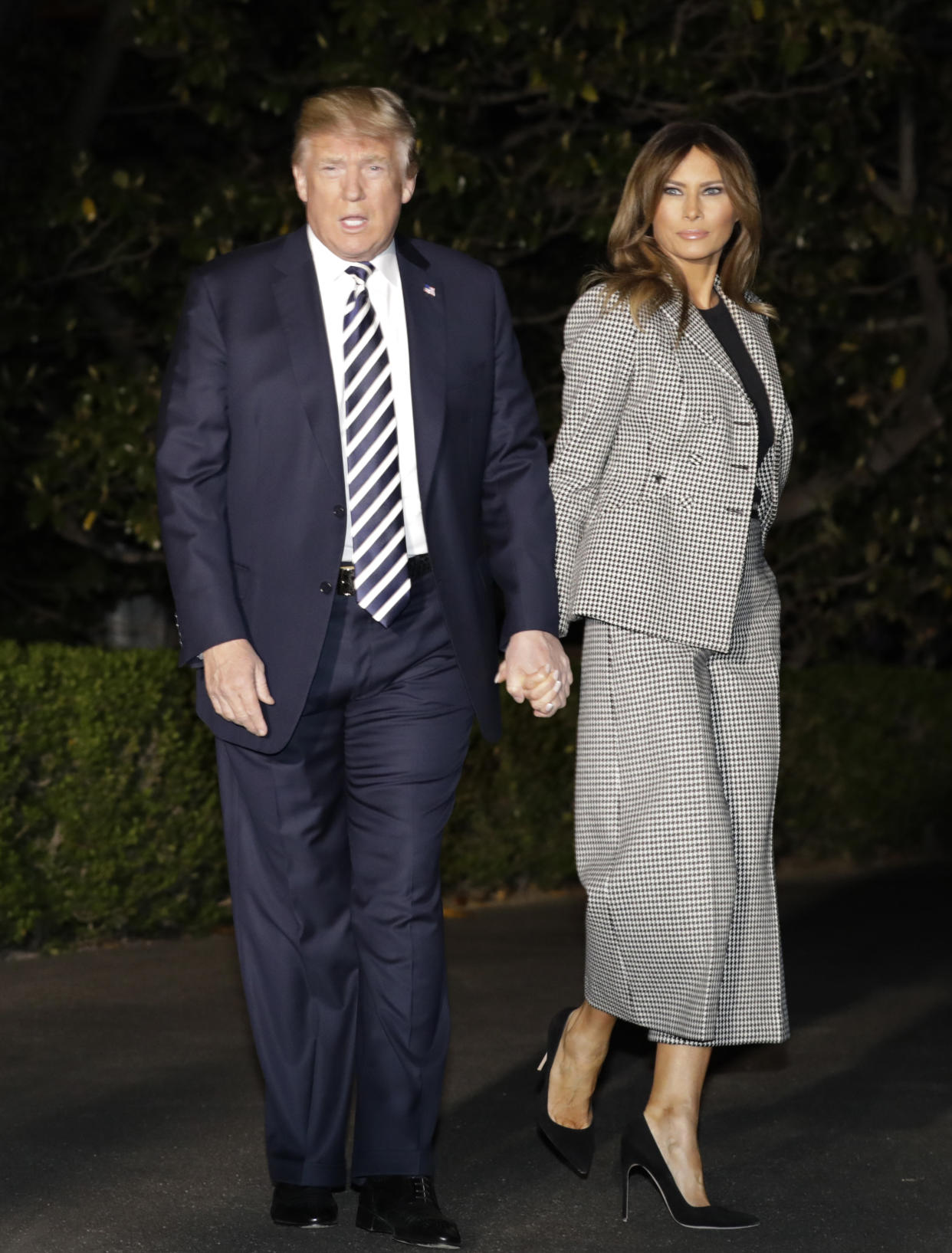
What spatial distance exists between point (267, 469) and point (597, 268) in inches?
45.2

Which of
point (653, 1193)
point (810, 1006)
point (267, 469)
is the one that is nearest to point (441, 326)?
point (267, 469)

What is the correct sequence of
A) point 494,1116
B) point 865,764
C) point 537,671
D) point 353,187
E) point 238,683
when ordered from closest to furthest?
point 238,683 < point 353,187 < point 537,671 < point 494,1116 < point 865,764

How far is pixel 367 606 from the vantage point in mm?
3955

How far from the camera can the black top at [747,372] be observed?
14.9 ft

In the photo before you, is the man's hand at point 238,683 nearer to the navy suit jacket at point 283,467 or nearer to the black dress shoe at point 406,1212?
the navy suit jacket at point 283,467

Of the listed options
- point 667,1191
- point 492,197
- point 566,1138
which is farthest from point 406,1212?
point 492,197

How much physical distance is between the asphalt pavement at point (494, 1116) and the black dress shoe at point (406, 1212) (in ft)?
0.13

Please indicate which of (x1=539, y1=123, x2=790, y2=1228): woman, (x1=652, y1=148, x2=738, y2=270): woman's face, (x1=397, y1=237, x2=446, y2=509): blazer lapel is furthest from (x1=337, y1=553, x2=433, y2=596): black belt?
(x1=652, y1=148, x2=738, y2=270): woman's face

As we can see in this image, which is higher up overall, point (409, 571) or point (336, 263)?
point (336, 263)

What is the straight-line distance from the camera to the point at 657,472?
446cm

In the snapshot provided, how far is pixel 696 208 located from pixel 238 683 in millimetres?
1550

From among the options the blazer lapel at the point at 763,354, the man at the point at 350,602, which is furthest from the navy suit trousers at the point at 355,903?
the blazer lapel at the point at 763,354

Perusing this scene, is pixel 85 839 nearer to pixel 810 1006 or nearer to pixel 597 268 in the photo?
pixel 810 1006

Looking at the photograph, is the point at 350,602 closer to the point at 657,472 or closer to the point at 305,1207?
the point at 657,472
